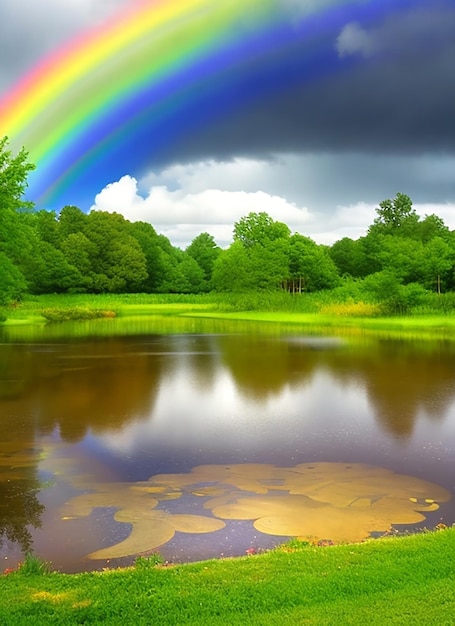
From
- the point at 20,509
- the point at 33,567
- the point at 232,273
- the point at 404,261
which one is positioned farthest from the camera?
the point at 232,273

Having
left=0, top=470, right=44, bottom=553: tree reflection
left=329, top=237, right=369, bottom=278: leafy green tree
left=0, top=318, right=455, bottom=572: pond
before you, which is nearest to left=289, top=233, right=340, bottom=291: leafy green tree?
left=329, top=237, right=369, bottom=278: leafy green tree

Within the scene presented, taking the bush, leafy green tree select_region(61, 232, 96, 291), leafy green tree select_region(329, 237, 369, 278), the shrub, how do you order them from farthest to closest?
leafy green tree select_region(329, 237, 369, 278)
leafy green tree select_region(61, 232, 96, 291)
the bush
the shrub

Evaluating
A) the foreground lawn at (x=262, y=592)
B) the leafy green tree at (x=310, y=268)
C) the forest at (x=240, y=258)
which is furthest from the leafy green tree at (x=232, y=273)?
the foreground lawn at (x=262, y=592)

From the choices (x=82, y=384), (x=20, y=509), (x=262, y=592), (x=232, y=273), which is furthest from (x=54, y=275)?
(x=262, y=592)

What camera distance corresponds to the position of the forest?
171ft

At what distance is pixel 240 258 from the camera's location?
71.9 metres

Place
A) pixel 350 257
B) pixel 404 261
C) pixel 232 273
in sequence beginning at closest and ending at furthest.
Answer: pixel 404 261 → pixel 232 273 → pixel 350 257

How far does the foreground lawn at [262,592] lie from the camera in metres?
4.77

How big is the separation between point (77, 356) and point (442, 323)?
81.0 ft

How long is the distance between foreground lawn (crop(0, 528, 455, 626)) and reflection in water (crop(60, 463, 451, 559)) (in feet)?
4.31

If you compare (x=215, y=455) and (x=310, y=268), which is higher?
(x=310, y=268)

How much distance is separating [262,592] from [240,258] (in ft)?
221

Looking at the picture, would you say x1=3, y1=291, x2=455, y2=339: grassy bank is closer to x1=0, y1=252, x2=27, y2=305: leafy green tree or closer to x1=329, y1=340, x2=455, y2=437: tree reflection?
x1=329, y1=340, x2=455, y2=437: tree reflection

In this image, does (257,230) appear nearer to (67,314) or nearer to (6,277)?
(67,314)
